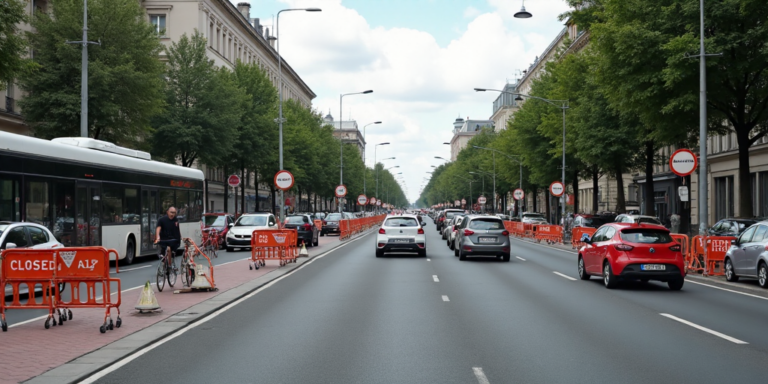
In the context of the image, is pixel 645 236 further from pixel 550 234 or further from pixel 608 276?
pixel 550 234

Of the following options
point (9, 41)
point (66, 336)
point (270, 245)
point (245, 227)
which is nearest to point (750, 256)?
point (270, 245)

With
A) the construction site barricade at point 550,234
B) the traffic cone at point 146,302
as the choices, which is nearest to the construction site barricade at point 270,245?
the traffic cone at point 146,302

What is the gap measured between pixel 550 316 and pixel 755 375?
4.71 metres

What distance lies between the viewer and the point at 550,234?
A: 4447cm

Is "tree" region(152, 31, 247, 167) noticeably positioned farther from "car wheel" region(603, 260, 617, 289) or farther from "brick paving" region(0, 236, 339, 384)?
"car wheel" region(603, 260, 617, 289)

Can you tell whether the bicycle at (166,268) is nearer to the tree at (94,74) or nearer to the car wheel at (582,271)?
the car wheel at (582,271)

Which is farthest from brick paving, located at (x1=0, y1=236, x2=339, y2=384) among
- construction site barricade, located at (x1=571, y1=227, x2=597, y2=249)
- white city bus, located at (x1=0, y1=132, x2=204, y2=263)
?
construction site barricade, located at (x1=571, y1=227, x2=597, y2=249)

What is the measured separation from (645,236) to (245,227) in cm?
2037

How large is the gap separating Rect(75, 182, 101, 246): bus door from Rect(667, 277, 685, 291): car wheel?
14.2 metres

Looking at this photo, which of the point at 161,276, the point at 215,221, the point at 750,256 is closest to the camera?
the point at 161,276

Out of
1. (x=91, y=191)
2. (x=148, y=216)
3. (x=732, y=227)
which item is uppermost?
(x=91, y=191)

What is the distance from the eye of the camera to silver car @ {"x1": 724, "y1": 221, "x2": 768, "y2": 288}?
1806 centimetres

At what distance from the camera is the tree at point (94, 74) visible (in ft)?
109

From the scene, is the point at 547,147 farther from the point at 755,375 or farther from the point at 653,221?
the point at 755,375
